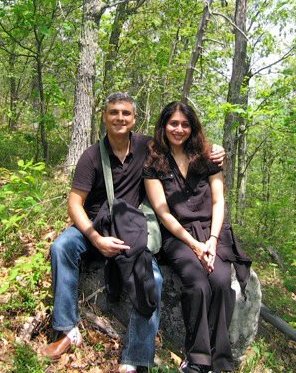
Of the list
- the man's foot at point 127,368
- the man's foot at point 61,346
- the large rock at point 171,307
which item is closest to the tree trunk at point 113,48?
the large rock at point 171,307

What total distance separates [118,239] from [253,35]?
15.2 metres

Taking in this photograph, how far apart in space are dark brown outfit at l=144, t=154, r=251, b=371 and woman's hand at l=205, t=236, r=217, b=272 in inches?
2.4

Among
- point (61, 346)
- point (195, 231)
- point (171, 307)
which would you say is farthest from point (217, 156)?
point (61, 346)

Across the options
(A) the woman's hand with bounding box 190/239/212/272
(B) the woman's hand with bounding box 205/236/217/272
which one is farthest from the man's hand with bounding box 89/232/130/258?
(B) the woman's hand with bounding box 205/236/217/272

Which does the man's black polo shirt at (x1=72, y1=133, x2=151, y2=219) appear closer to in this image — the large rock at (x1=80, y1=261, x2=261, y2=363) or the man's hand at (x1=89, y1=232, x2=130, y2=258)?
the man's hand at (x1=89, y1=232, x2=130, y2=258)

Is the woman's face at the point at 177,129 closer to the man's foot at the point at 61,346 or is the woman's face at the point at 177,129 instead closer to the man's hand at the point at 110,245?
the man's hand at the point at 110,245

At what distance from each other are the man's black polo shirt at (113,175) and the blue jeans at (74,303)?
14.9 inches

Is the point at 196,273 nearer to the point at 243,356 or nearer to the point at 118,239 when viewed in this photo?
the point at 118,239

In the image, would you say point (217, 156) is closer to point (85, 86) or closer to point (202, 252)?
point (202, 252)

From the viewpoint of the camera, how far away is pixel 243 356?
4.20m

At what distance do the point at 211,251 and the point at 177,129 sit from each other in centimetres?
119

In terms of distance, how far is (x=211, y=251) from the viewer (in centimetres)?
351

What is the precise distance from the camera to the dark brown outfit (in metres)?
3.26

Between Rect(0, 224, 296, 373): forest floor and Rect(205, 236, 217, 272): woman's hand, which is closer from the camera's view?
Rect(0, 224, 296, 373): forest floor
